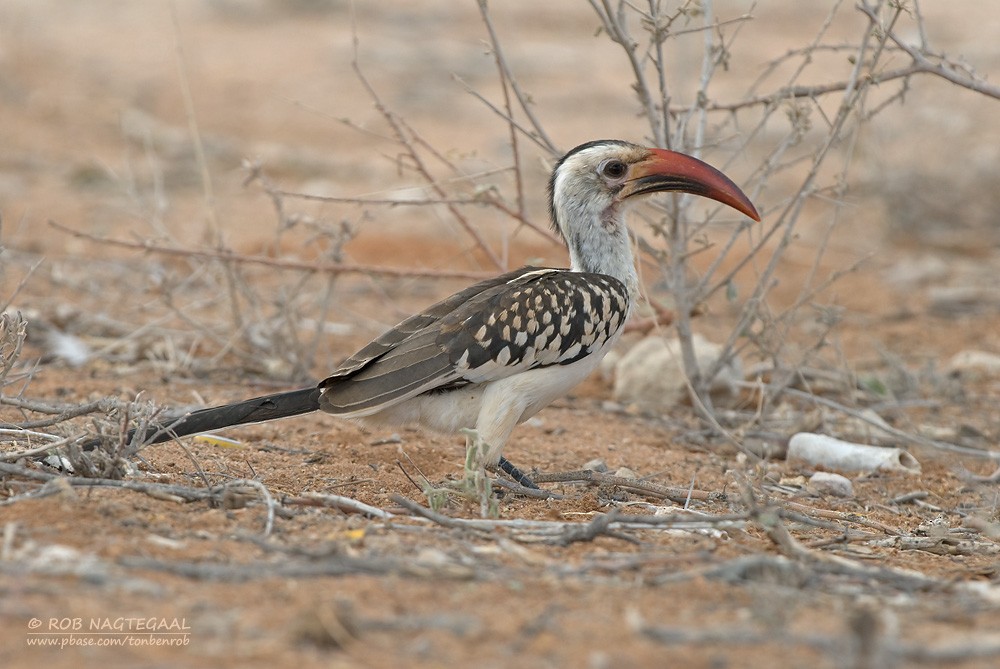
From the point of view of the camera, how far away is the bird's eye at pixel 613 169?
189 inches

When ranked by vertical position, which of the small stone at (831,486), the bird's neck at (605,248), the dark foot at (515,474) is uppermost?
the bird's neck at (605,248)

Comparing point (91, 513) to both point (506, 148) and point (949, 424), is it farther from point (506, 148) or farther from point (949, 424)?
point (506, 148)

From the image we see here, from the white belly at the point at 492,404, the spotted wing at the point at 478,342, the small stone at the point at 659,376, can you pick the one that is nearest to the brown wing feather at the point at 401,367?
the spotted wing at the point at 478,342

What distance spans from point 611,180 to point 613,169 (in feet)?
0.15

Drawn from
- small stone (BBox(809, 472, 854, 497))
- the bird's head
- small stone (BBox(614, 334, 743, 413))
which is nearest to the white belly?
the bird's head

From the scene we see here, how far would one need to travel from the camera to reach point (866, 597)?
294cm

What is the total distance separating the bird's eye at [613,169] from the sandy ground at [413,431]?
446 mm

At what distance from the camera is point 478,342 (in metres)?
4.20

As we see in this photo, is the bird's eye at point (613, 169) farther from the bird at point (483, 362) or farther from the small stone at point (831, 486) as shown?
the small stone at point (831, 486)

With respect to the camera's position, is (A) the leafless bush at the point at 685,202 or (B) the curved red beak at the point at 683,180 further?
(A) the leafless bush at the point at 685,202

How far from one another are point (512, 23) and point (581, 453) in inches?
535

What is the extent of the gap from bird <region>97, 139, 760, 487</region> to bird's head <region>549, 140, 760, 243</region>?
98 mm

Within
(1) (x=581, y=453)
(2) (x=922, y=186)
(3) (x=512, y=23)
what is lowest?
(1) (x=581, y=453)

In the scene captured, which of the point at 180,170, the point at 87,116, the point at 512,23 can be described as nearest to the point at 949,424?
the point at 180,170
